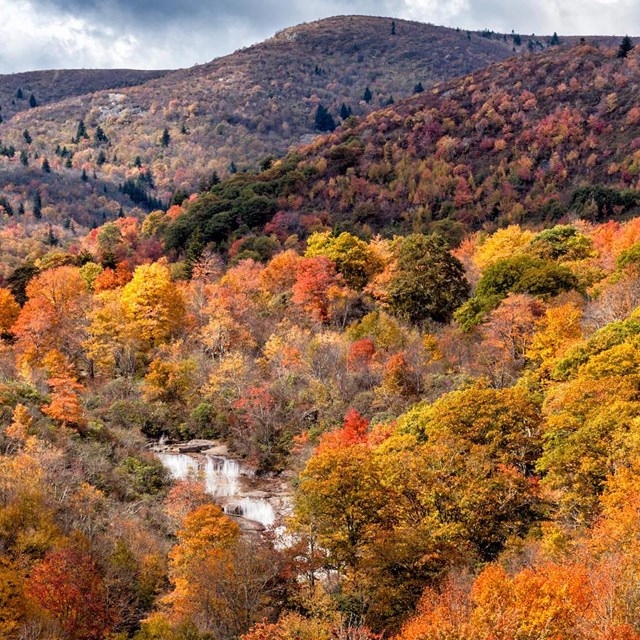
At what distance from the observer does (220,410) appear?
5809cm

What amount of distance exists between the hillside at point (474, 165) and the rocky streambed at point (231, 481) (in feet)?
155

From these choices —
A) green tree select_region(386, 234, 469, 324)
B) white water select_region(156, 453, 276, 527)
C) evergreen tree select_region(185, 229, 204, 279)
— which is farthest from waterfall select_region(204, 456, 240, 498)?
evergreen tree select_region(185, 229, 204, 279)

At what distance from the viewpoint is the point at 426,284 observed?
60.4 metres

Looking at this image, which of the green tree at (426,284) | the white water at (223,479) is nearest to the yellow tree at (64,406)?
the white water at (223,479)

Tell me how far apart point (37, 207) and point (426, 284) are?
124m

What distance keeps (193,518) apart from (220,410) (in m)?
26.2

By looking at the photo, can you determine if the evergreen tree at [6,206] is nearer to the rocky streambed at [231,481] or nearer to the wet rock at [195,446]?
the rocky streambed at [231,481]

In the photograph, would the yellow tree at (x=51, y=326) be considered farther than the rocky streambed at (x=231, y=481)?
Yes

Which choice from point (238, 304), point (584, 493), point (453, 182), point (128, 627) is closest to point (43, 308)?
point (238, 304)

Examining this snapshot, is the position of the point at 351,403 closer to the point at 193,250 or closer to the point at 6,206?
the point at 193,250

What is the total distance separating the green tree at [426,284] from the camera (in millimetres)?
60406

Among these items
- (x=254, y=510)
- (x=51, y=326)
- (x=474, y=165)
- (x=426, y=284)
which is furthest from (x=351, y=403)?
(x=474, y=165)

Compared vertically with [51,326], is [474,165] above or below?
above

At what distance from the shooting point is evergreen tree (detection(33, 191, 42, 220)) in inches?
6096
